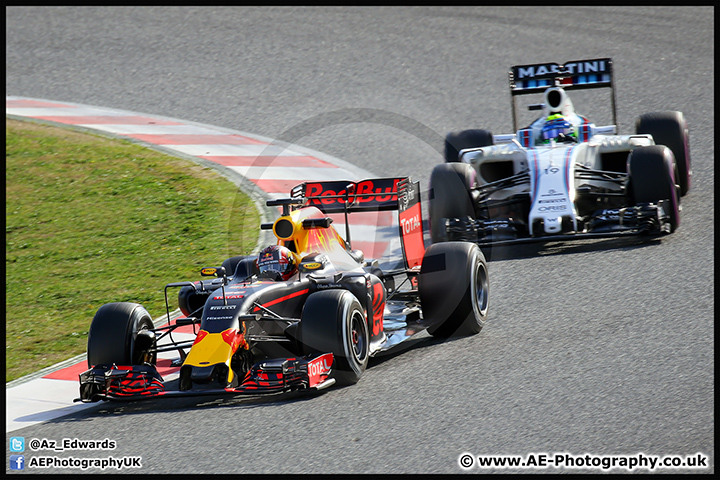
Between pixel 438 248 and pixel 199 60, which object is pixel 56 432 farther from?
pixel 199 60

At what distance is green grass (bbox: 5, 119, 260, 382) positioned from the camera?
9.88 metres

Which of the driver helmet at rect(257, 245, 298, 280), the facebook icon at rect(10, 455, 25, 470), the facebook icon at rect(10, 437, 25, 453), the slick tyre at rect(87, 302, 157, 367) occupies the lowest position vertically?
the facebook icon at rect(10, 455, 25, 470)

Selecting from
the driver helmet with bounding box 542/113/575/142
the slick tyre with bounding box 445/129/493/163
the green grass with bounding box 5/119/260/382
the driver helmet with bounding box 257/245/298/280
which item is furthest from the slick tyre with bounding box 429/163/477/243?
the driver helmet with bounding box 257/245/298/280

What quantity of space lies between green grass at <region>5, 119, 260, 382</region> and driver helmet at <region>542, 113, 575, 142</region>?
13.1 ft

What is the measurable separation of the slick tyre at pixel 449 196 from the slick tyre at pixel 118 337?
4.62 m

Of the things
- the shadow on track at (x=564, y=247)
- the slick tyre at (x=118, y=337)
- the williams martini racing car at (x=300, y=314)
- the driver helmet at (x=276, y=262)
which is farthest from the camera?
the shadow on track at (x=564, y=247)

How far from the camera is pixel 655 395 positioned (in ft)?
21.4

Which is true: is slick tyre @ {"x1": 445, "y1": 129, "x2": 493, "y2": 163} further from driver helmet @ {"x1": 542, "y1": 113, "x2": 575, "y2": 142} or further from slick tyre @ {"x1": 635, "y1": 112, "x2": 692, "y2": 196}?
slick tyre @ {"x1": 635, "y1": 112, "x2": 692, "y2": 196}

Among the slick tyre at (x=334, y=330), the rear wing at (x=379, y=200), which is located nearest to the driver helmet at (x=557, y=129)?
the rear wing at (x=379, y=200)

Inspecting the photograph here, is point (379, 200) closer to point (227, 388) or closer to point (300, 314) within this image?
point (300, 314)

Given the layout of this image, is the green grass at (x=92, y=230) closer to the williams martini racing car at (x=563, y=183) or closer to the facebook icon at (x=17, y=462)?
the facebook icon at (x=17, y=462)

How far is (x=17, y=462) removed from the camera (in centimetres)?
625

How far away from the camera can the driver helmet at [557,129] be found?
11.9m
